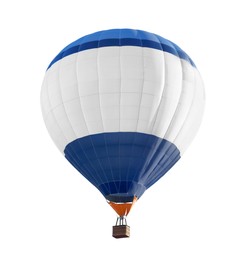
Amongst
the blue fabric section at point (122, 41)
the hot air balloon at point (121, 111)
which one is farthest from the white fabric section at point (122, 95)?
the blue fabric section at point (122, 41)

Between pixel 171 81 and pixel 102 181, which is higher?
pixel 171 81

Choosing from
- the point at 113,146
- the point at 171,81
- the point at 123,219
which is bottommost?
the point at 123,219

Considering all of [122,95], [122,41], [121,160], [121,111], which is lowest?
[121,160]

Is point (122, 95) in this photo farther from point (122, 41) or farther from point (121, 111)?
point (122, 41)

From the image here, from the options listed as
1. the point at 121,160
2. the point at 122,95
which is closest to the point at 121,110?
the point at 122,95

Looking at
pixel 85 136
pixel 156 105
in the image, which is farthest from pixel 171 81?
pixel 85 136

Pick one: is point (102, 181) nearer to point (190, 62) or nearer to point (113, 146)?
point (113, 146)

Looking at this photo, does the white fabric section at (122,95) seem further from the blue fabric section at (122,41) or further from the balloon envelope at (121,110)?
the blue fabric section at (122,41)
